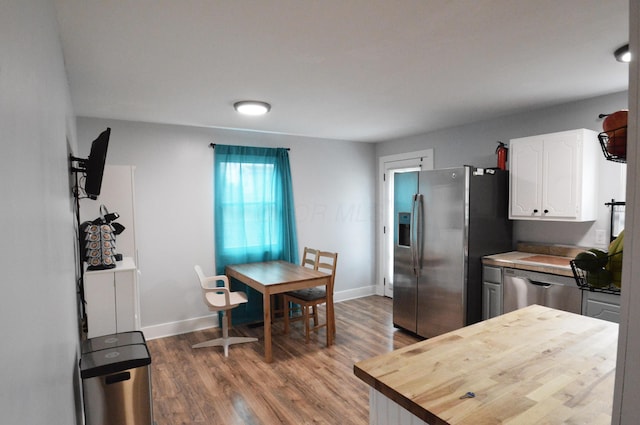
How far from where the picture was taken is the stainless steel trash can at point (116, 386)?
185 centimetres

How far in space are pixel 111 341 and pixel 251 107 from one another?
82.4 inches

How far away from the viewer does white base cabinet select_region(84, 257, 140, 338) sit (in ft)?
8.11

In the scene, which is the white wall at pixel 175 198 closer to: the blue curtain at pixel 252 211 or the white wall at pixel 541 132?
the blue curtain at pixel 252 211

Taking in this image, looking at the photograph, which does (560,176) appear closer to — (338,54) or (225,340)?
(338,54)

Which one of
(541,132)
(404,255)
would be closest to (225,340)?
(404,255)

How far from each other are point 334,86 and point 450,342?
201 centimetres

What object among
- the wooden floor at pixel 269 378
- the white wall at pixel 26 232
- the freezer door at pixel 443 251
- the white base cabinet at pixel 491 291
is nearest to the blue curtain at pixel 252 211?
the wooden floor at pixel 269 378

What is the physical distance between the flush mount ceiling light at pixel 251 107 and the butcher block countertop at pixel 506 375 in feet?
8.05

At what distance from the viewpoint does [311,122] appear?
A: 3963 mm

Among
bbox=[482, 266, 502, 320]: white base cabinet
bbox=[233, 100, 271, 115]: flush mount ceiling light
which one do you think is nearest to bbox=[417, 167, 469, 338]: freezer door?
bbox=[482, 266, 502, 320]: white base cabinet

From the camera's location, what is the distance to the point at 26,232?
76cm

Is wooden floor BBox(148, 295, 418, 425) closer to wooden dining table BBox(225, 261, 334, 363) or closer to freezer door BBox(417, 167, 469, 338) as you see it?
wooden dining table BBox(225, 261, 334, 363)

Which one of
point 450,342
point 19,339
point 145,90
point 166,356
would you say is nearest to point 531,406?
point 450,342

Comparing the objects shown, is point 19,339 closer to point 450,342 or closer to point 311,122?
point 450,342
